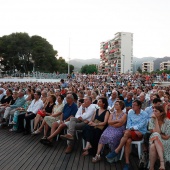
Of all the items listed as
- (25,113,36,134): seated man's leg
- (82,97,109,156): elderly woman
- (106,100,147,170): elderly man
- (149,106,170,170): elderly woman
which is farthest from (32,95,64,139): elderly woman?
(149,106,170,170): elderly woman

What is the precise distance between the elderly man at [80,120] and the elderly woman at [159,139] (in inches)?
65.1

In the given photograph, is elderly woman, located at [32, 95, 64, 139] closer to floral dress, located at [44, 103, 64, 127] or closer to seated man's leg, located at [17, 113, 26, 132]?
floral dress, located at [44, 103, 64, 127]

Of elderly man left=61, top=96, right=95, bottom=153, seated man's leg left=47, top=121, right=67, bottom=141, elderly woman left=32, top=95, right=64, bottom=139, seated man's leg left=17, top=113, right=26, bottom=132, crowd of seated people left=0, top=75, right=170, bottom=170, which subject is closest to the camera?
crowd of seated people left=0, top=75, right=170, bottom=170

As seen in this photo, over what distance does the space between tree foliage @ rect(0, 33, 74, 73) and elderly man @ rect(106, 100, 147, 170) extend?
4205 centimetres

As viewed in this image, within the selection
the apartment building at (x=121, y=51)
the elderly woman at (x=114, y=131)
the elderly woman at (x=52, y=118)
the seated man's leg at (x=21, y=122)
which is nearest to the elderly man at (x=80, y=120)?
the elderly woman at (x=52, y=118)

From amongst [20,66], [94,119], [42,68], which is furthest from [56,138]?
[20,66]

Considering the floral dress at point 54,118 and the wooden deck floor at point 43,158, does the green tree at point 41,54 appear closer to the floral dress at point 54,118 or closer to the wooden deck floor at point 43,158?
the floral dress at point 54,118

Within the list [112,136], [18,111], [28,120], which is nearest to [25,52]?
[18,111]

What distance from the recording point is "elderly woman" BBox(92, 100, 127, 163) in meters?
4.22

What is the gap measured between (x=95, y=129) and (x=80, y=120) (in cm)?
71

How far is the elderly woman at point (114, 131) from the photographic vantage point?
4.22 metres

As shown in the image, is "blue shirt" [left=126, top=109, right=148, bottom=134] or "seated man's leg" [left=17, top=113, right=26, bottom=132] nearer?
"blue shirt" [left=126, top=109, right=148, bottom=134]

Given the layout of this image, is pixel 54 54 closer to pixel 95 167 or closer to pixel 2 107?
pixel 2 107

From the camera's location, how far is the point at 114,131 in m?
4.35
